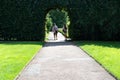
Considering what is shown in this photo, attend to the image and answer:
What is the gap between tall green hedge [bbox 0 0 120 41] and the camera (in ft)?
105

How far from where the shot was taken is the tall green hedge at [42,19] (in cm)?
3195

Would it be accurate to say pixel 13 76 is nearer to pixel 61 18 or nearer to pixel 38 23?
pixel 38 23

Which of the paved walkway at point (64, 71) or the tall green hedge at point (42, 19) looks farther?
the tall green hedge at point (42, 19)

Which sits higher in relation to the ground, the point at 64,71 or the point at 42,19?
the point at 42,19

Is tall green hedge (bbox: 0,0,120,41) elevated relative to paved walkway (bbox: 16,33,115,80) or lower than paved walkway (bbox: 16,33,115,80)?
elevated

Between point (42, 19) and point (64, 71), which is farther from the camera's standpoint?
point (42, 19)

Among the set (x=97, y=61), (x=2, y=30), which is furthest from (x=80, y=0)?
(x=97, y=61)

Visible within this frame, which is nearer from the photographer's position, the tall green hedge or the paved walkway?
the paved walkway

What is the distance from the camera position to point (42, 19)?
3234cm

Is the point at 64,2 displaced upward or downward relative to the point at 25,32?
upward

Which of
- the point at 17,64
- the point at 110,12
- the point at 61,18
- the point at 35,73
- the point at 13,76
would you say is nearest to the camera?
the point at 13,76

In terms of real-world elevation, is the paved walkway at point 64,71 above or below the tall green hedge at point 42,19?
below

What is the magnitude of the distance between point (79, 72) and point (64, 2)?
2023cm

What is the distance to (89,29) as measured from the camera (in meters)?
32.3
